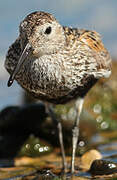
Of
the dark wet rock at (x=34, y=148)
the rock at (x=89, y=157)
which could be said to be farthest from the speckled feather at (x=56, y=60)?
the dark wet rock at (x=34, y=148)

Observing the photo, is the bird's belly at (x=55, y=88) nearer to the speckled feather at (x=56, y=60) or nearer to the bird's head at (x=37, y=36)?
the speckled feather at (x=56, y=60)

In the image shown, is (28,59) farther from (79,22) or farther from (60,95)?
(79,22)

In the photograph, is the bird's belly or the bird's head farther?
the bird's belly

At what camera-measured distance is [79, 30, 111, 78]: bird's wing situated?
27.7ft

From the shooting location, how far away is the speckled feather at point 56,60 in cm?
728

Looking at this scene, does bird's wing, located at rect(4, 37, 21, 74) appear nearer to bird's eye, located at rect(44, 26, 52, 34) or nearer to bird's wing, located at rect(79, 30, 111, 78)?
bird's eye, located at rect(44, 26, 52, 34)

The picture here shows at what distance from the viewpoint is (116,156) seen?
29.1ft

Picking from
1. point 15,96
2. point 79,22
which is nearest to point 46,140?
point 15,96

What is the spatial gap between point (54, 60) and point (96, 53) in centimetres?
115

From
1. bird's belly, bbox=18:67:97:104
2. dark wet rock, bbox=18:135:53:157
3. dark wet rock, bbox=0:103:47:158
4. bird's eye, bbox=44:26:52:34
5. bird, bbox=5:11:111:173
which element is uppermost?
bird's eye, bbox=44:26:52:34

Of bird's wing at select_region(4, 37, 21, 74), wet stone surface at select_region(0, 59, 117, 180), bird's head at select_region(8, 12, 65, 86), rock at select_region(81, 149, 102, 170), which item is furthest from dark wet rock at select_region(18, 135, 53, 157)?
bird's head at select_region(8, 12, 65, 86)

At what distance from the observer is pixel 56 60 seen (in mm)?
7762

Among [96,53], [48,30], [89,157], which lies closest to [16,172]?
[89,157]

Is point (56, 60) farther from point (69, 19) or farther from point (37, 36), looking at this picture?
point (69, 19)
